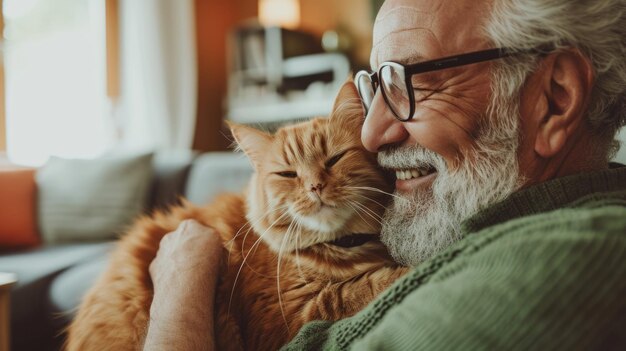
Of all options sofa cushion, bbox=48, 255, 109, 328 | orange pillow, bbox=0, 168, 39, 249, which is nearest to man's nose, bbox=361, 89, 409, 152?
sofa cushion, bbox=48, 255, 109, 328

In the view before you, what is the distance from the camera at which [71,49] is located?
13.8 feet

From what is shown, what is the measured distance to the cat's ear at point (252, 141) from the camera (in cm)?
125

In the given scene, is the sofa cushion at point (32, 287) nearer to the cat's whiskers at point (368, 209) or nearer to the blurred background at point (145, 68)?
the cat's whiskers at point (368, 209)

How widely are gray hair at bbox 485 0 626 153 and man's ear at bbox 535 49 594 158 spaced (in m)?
0.02

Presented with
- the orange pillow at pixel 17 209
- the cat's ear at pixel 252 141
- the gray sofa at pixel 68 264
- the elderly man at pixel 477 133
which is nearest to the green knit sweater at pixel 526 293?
the elderly man at pixel 477 133

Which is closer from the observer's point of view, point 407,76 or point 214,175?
point 407,76

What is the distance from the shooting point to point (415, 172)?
0.97 m

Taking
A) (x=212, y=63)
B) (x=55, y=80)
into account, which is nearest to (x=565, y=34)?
(x=55, y=80)

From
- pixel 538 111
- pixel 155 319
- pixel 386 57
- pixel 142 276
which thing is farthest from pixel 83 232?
pixel 538 111

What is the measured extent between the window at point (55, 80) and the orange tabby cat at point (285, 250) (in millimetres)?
3232

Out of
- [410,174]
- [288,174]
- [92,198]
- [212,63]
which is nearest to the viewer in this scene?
[410,174]

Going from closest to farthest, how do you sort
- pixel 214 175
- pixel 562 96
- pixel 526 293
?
pixel 526 293 → pixel 562 96 → pixel 214 175

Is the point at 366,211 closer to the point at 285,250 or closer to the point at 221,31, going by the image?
the point at 285,250

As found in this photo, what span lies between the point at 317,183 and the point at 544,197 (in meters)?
0.49
